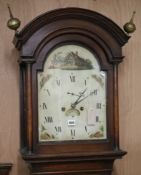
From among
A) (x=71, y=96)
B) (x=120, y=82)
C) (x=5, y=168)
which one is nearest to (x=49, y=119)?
(x=71, y=96)

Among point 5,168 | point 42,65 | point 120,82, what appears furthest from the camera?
point 120,82

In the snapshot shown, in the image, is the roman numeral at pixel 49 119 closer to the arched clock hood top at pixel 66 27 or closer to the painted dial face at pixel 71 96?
the painted dial face at pixel 71 96

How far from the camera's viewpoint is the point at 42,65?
1.56m

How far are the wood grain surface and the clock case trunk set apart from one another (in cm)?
11

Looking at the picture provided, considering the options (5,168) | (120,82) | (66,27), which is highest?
(66,27)

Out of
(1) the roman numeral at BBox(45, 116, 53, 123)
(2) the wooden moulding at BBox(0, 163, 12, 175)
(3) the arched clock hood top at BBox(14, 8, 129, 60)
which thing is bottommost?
(2) the wooden moulding at BBox(0, 163, 12, 175)

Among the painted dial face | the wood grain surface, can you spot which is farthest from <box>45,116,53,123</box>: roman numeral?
the wood grain surface

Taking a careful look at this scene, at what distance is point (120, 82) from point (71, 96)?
0.33m

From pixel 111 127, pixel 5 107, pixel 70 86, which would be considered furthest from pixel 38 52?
pixel 111 127

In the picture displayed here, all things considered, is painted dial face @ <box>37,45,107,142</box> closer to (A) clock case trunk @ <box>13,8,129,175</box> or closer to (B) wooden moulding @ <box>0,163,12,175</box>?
(A) clock case trunk @ <box>13,8,129,175</box>

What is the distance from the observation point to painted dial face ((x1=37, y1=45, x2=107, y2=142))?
1.58 meters

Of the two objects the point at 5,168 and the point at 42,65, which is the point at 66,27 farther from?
the point at 5,168

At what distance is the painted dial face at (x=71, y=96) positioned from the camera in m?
1.58

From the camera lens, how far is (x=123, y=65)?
183cm
